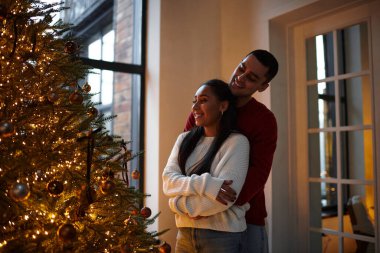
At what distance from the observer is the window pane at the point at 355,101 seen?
206 centimetres

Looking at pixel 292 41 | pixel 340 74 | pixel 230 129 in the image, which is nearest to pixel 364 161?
pixel 340 74

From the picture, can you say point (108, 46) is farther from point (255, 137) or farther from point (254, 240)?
point (254, 240)

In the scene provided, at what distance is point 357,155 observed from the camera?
209 cm

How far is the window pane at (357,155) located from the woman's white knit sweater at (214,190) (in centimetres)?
108

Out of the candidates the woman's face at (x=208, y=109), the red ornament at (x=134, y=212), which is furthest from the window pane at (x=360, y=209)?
the red ornament at (x=134, y=212)

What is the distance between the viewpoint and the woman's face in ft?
4.50

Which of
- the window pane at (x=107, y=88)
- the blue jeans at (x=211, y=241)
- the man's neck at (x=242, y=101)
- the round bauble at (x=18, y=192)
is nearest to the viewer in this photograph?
the round bauble at (x=18, y=192)

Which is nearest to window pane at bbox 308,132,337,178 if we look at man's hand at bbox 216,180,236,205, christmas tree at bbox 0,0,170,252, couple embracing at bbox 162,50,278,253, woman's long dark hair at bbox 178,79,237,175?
couple embracing at bbox 162,50,278,253

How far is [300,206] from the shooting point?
2.31 metres

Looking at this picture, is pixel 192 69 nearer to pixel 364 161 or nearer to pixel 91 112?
pixel 364 161

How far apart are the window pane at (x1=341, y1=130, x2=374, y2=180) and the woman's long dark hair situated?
3.46 feet

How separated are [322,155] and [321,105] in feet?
1.06

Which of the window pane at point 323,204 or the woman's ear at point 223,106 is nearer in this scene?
the woman's ear at point 223,106

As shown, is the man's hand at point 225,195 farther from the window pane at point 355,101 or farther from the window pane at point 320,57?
the window pane at point 320,57
